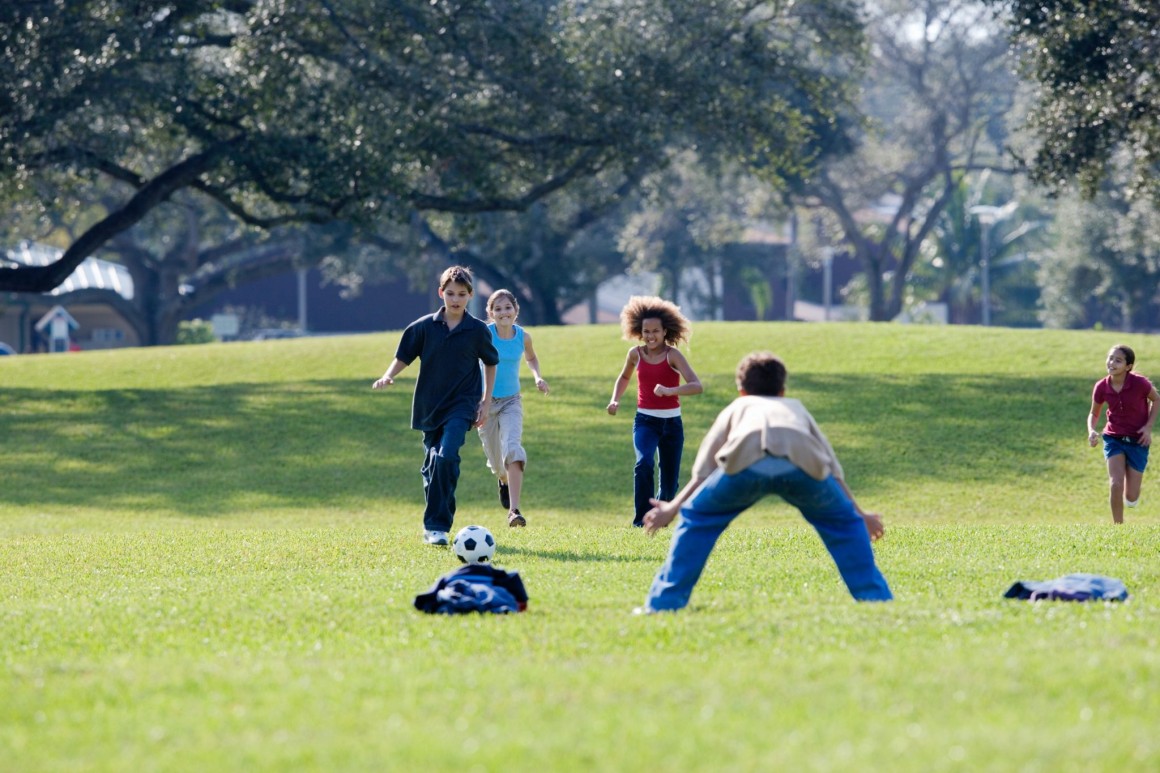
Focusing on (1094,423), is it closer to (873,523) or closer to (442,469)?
(442,469)

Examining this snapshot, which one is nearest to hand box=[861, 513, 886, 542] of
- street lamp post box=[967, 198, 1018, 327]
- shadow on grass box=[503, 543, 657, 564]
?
shadow on grass box=[503, 543, 657, 564]

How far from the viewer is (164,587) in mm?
9578

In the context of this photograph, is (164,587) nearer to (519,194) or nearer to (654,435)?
(654,435)

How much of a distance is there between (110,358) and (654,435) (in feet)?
76.0

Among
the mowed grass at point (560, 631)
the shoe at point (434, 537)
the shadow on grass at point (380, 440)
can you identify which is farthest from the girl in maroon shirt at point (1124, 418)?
the shoe at point (434, 537)

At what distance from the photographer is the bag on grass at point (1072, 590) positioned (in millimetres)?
Result: 7989

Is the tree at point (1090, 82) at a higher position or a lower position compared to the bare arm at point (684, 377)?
higher

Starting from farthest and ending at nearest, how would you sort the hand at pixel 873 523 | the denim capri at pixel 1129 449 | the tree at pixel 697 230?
the tree at pixel 697 230
the denim capri at pixel 1129 449
the hand at pixel 873 523

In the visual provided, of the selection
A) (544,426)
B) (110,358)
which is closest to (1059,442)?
(544,426)

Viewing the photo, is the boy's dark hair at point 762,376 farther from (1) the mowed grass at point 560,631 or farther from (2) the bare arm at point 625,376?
(2) the bare arm at point 625,376

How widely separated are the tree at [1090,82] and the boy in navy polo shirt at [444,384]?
591 inches

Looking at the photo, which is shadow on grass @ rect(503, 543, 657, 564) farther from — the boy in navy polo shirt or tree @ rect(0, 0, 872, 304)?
tree @ rect(0, 0, 872, 304)

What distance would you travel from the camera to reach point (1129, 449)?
14.2 meters

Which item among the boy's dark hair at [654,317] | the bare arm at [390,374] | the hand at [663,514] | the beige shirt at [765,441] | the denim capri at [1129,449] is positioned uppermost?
the boy's dark hair at [654,317]
